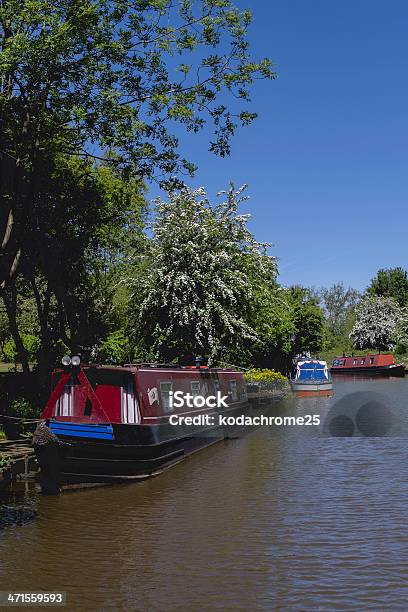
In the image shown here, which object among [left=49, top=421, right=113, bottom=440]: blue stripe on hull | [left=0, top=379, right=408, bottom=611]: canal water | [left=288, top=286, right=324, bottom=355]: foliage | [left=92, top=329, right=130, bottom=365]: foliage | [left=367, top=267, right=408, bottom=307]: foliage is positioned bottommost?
[left=0, top=379, right=408, bottom=611]: canal water

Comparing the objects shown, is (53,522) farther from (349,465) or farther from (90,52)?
(90,52)

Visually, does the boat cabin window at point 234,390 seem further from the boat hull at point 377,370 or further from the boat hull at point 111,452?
the boat hull at point 377,370

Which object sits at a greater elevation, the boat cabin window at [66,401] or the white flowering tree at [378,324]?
the white flowering tree at [378,324]

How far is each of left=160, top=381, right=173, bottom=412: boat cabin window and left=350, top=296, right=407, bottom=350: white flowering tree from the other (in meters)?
77.3

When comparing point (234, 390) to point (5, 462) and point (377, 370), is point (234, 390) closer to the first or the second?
point (5, 462)

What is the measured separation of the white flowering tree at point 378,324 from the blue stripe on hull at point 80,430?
267 feet

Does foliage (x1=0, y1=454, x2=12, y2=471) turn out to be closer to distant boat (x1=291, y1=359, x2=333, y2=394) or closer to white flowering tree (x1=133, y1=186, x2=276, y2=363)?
white flowering tree (x1=133, y1=186, x2=276, y2=363)

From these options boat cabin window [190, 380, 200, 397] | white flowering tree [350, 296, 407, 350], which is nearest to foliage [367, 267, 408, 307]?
white flowering tree [350, 296, 407, 350]

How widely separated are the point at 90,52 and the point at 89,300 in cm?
1247

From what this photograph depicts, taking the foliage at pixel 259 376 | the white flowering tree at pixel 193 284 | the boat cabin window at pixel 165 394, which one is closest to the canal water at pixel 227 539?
the boat cabin window at pixel 165 394

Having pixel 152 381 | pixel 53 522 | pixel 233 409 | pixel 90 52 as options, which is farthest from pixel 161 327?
pixel 53 522

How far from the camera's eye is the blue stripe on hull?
49.7 feet

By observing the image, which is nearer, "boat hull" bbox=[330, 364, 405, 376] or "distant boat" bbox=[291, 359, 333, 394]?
"distant boat" bbox=[291, 359, 333, 394]

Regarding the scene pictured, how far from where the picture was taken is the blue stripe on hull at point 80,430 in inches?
596
